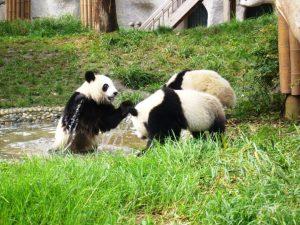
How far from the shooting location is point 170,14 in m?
21.5

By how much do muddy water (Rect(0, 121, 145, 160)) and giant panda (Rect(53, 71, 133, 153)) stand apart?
250 millimetres

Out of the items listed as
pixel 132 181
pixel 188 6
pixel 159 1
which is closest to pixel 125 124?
pixel 132 181

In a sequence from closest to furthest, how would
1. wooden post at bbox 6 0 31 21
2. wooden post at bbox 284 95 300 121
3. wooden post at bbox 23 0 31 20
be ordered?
wooden post at bbox 284 95 300 121 → wooden post at bbox 6 0 31 21 → wooden post at bbox 23 0 31 20

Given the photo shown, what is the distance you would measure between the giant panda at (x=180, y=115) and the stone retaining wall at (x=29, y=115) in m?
4.03

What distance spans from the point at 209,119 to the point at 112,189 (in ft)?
7.96

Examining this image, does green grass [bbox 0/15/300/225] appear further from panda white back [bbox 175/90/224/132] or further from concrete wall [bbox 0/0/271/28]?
concrete wall [bbox 0/0/271/28]

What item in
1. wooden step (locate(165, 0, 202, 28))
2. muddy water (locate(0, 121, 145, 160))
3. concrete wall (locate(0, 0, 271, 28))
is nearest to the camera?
muddy water (locate(0, 121, 145, 160))

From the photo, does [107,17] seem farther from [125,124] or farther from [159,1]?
[159,1]

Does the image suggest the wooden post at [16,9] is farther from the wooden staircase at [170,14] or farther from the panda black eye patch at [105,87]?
the panda black eye patch at [105,87]

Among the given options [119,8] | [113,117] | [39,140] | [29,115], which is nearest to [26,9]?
[119,8]

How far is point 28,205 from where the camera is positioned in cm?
468

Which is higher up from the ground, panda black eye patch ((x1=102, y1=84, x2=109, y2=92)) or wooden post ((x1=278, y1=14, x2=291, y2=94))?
wooden post ((x1=278, y1=14, x2=291, y2=94))

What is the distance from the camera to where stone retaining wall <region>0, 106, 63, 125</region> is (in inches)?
431

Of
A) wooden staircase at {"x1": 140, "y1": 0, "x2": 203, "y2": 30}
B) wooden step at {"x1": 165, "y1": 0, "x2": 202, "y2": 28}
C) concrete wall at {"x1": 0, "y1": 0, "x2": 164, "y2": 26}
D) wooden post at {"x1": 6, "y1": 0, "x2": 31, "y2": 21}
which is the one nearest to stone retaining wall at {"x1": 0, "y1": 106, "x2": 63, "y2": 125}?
wooden staircase at {"x1": 140, "y1": 0, "x2": 203, "y2": 30}
